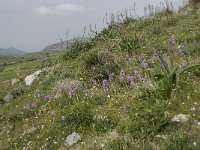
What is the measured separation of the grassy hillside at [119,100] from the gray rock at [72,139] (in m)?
0.12

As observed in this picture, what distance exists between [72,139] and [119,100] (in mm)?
1649

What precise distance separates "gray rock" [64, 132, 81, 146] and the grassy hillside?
0.41ft

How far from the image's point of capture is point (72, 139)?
8539mm

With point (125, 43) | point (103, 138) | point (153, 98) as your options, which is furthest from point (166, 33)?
point (103, 138)

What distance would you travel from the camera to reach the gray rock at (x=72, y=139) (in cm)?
846

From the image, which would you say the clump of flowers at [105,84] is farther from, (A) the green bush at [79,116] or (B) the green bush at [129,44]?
(B) the green bush at [129,44]

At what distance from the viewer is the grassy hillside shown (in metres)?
7.64

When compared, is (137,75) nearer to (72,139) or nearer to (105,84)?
(105,84)

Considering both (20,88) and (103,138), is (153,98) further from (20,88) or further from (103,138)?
(20,88)

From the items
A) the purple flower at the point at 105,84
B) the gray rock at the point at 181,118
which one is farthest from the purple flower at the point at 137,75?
the gray rock at the point at 181,118

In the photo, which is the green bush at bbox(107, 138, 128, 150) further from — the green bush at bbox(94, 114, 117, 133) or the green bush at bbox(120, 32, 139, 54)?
the green bush at bbox(120, 32, 139, 54)

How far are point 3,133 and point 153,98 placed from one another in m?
4.15

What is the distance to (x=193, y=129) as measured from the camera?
289 inches

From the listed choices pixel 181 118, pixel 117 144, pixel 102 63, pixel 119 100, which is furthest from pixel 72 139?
pixel 102 63
